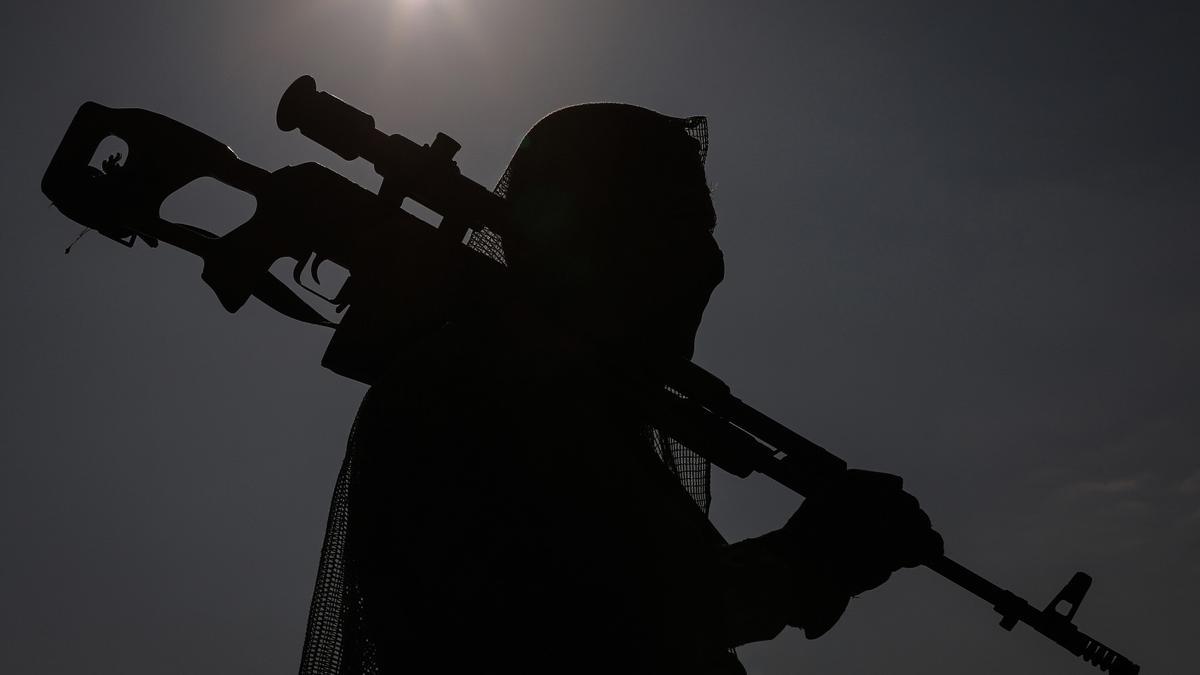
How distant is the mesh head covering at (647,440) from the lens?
263 cm

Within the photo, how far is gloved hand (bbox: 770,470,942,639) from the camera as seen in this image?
2908 millimetres

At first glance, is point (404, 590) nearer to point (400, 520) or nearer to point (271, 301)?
point (400, 520)

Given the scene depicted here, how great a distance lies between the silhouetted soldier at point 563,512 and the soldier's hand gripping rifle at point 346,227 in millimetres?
129

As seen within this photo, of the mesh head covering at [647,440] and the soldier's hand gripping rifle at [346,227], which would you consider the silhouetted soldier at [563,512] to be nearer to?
the mesh head covering at [647,440]

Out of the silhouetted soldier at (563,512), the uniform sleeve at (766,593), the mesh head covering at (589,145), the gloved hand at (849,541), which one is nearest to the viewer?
the silhouetted soldier at (563,512)

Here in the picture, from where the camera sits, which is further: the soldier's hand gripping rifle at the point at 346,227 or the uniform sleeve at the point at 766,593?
the soldier's hand gripping rifle at the point at 346,227

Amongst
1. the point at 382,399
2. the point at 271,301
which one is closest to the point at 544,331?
the point at 382,399

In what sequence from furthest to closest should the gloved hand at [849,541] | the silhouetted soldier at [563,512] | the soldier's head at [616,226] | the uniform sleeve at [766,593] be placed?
the soldier's head at [616,226], the gloved hand at [849,541], the uniform sleeve at [766,593], the silhouetted soldier at [563,512]

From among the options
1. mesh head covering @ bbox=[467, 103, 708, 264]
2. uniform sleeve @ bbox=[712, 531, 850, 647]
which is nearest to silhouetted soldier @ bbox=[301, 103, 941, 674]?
uniform sleeve @ bbox=[712, 531, 850, 647]

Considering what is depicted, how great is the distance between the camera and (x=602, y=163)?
354 centimetres

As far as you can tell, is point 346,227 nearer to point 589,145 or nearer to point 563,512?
point 589,145

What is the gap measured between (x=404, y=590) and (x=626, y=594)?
582mm

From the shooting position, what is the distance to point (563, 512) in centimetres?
240

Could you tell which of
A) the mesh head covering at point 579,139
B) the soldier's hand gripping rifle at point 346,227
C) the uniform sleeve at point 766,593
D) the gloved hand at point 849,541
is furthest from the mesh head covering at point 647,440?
the uniform sleeve at point 766,593
